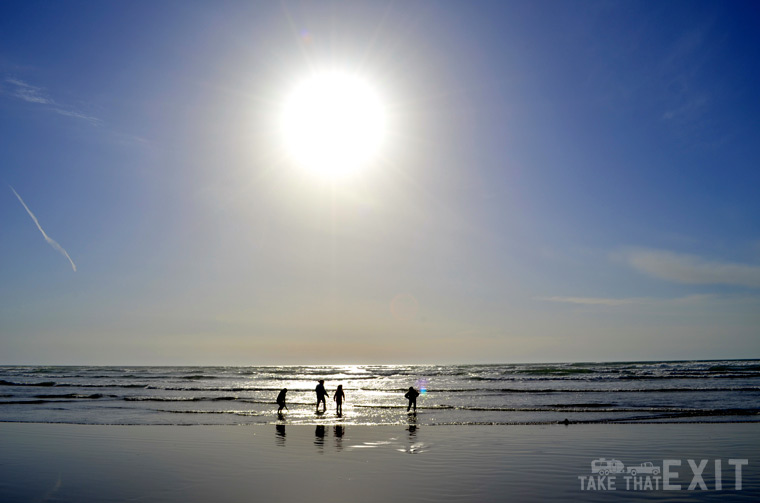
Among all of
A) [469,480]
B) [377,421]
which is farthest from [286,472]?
[377,421]

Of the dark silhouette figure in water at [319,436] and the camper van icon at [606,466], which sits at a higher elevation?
the camper van icon at [606,466]

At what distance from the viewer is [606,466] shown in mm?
14289

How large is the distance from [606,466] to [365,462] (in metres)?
6.73

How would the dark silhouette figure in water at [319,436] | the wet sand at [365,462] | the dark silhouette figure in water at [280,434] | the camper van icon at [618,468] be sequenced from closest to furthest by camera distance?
1. the wet sand at [365,462]
2. the camper van icon at [618,468]
3. the dark silhouette figure in water at [319,436]
4. the dark silhouette figure in water at [280,434]

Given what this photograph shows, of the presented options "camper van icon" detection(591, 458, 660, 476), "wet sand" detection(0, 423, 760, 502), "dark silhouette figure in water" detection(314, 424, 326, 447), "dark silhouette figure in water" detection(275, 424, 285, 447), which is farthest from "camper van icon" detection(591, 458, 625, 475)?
"dark silhouette figure in water" detection(275, 424, 285, 447)

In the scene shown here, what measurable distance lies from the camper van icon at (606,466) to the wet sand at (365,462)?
26cm

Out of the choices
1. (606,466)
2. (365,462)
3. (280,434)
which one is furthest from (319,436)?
(606,466)

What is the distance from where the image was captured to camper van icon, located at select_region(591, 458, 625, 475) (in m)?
13.6

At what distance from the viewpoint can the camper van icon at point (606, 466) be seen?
13.6m

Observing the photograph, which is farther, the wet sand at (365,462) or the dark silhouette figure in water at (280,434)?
the dark silhouette figure in water at (280,434)

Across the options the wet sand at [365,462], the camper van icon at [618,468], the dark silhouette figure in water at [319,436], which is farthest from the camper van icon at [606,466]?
the dark silhouette figure in water at [319,436]

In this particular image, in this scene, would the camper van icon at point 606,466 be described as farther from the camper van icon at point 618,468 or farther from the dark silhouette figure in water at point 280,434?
the dark silhouette figure in water at point 280,434

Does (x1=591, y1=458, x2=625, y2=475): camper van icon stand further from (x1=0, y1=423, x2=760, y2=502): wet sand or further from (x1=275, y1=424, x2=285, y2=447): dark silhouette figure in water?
(x1=275, y1=424, x2=285, y2=447): dark silhouette figure in water

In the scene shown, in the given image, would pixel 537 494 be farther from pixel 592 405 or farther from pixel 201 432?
pixel 592 405
